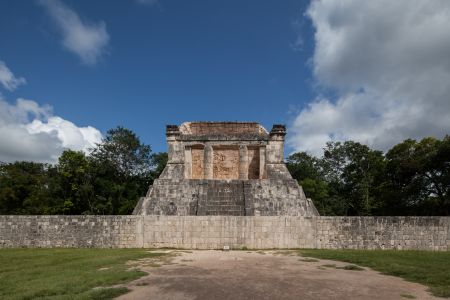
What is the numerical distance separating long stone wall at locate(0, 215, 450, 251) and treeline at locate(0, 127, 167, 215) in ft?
Answer: 47.4

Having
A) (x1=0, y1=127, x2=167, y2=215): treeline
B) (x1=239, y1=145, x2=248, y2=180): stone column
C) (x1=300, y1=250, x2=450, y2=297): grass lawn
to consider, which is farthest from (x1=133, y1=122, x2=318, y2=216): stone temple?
(x1=0, y1=127, x2=167, y2=215): treeline

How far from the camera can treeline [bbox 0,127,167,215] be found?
24.9m

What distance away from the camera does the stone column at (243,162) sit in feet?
56.6

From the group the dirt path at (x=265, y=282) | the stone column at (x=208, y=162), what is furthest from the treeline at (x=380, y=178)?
the dirt path at (x=265, y=282)

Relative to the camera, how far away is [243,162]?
681 inches

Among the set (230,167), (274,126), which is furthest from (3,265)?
(274,126)

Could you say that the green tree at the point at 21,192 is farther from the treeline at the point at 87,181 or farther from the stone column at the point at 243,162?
the stone column at the point at 243,162

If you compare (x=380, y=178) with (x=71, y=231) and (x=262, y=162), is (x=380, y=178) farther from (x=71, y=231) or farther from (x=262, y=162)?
(x=71, y=231)

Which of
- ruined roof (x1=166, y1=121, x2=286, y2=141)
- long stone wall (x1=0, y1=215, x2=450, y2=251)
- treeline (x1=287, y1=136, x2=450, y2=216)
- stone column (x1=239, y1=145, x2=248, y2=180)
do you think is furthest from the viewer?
treeline (x1=287, y1=136, x2=450, y2=216)

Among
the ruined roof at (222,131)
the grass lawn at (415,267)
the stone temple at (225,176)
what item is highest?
the ruined roof at (222,131)

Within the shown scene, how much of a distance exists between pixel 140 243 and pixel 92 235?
1.59 metres

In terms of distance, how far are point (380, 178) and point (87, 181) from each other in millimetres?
22100

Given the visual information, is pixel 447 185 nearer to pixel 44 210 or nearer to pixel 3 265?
pixel 3 265

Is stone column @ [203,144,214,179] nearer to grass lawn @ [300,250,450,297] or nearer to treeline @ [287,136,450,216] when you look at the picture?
grass lawn @ [300,250,450,297]
